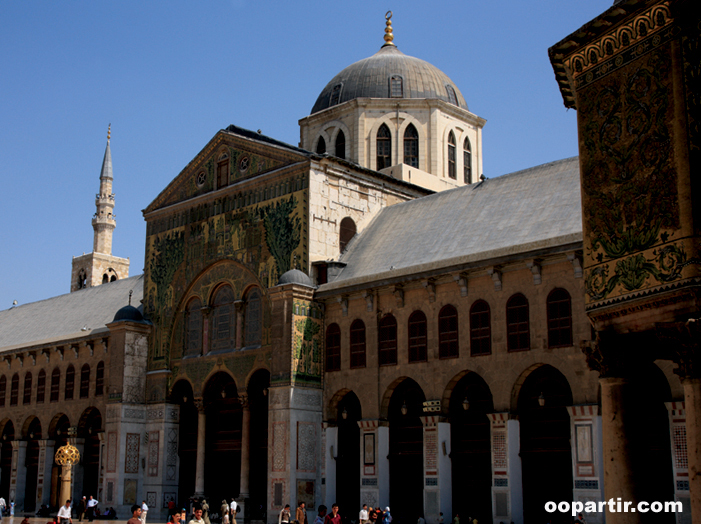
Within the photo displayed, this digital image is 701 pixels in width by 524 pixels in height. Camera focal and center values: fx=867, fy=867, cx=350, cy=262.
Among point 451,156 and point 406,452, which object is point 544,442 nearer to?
point 406,452

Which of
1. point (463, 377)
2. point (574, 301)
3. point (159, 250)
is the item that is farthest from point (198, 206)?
point (574, 301)

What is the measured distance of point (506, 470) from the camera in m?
24.7

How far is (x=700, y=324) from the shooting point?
10.4 m

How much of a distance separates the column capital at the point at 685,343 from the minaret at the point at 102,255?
59452mm

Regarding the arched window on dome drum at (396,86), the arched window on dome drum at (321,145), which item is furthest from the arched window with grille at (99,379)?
the arched window on dome drum at (396,86)

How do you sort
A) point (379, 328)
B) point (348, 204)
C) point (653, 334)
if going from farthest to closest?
point (348, 204), point (379, 328), point (653, 334)

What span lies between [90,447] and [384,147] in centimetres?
1988

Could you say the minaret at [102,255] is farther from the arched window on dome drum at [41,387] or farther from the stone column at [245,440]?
the stone column at [245,440]

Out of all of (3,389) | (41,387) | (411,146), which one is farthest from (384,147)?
(3,389)

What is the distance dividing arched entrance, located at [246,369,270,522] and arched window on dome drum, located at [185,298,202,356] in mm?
3807

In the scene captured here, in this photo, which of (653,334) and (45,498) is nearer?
(653,334)

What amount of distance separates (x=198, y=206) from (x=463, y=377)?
1548cm

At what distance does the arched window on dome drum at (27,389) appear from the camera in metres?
44.5

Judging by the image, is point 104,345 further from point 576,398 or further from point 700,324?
point 700,324
